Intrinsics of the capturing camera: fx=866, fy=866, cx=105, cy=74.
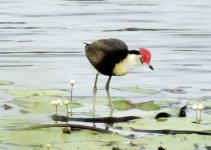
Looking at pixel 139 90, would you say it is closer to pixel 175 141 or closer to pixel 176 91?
pixel 176 91

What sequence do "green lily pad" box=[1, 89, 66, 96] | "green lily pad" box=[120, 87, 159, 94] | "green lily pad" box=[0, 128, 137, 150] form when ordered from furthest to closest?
"green lily pad" box=[120, 87, 159, 94] < "green lily pad" box=[1, 89, 66, 96] < "green lily pad" box=[0, 128, 137, 150]

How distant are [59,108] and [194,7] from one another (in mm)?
12014

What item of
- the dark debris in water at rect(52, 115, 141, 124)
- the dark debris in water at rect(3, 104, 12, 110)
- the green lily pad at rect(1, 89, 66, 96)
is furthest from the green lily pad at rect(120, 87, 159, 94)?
the dark debris in water at rect(3, 104, 12, 110)

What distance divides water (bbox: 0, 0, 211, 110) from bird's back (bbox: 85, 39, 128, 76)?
76 cm

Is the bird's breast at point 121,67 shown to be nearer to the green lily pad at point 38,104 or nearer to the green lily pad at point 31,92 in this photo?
the green lily pad at point 38,104

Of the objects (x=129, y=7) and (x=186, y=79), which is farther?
(x=129, y=7)

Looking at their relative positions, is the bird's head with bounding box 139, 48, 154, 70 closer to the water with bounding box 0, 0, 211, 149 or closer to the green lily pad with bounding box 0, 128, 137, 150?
the water with bounding box 0, 0, 211, 149

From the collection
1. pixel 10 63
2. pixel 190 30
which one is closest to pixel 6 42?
pixel 10 63

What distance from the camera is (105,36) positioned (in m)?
16.6

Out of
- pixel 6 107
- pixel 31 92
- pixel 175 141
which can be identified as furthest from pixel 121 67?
pixel 175 141

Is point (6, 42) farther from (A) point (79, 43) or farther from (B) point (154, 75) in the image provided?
(B) point (154, 75)

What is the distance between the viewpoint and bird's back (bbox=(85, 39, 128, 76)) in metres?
9.52

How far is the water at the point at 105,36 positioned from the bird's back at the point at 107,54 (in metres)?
0.76

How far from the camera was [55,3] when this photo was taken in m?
21.8
